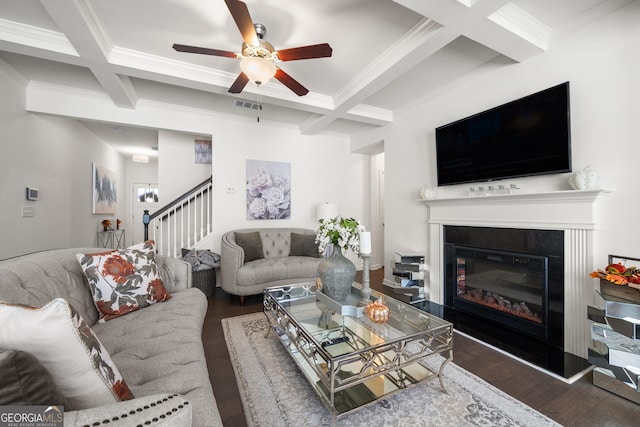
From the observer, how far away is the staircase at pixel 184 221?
A: 3.74 m

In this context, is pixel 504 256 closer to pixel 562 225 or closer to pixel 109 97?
pixel 562 225

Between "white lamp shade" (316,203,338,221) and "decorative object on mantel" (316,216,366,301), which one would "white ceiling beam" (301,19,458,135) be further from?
"decorative object on mantel" (316,216,366,301)

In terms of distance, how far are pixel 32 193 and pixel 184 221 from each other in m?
1.68

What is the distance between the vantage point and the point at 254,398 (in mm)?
1529

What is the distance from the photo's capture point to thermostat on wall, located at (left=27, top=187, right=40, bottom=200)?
295 cm

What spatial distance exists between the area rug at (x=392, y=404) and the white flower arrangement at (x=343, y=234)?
Answer: 0.91 meters

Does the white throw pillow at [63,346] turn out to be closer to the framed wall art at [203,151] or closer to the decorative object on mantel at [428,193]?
the decorative object on mantel at [428,193]

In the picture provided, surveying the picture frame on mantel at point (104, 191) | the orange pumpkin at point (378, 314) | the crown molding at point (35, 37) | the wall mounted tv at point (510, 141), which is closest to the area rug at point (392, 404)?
the orange pumpkin at point (378, 314)

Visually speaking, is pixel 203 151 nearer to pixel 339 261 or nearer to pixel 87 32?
pixel 87 32

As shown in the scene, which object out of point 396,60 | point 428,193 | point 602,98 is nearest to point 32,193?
point 396,60

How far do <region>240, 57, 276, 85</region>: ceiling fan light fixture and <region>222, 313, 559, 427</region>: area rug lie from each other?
83.8 inches

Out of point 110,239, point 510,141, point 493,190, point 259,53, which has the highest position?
point 259,53

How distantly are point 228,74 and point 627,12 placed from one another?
3.27 meters

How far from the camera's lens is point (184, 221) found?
13.7ft
